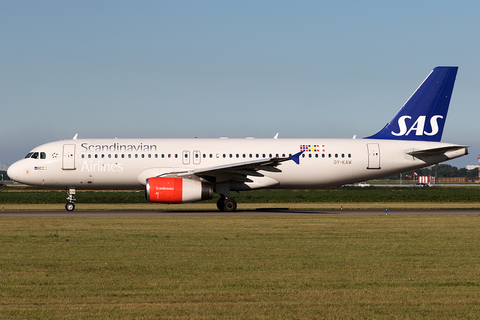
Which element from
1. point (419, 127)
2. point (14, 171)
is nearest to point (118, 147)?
point (14, 171)

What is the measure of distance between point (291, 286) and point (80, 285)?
3.46 m

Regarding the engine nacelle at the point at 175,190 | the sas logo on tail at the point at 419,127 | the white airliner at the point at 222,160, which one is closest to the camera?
the engine nacelle at the point at 175,190

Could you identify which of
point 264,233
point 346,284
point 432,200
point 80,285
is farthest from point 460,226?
point 432,200

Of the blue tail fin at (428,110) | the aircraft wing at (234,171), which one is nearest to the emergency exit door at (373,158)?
the blue tail fin at (428,110)

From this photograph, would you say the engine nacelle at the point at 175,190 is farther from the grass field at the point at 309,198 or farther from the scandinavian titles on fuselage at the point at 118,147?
the grass field at the point at 309,198

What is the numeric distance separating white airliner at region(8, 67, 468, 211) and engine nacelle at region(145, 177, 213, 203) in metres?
1.39

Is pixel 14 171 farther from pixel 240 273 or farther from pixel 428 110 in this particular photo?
pixel 428 110

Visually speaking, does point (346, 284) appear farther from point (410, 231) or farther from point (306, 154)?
point (306, 154)

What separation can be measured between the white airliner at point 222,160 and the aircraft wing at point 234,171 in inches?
7.1

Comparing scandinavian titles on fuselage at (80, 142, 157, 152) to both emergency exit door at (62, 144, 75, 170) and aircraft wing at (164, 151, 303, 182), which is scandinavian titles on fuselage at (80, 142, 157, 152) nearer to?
emergency exit door at (62, 144, 75, 170)

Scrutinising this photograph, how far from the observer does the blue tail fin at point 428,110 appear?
2936cm

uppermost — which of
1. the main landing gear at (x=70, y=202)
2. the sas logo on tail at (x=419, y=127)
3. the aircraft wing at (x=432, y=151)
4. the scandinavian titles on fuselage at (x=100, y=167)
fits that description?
the sas logo on tail at (x=419, y=127)

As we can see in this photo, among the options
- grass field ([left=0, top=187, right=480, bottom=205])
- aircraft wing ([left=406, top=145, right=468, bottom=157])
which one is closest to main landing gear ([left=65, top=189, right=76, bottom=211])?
grass field ([left=0, top=187, right=480, bottom=205])

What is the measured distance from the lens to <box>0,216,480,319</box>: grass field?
704 cm
